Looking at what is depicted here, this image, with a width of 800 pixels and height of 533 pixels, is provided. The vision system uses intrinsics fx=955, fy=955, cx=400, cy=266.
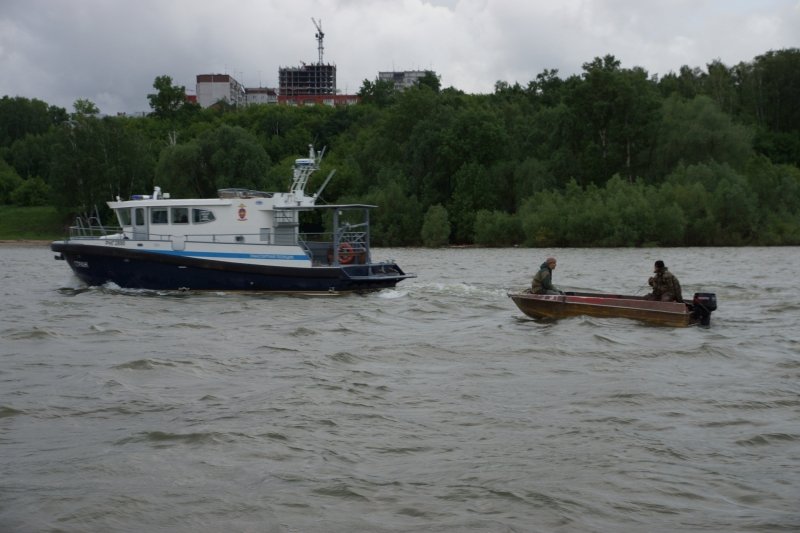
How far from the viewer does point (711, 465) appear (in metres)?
11.1

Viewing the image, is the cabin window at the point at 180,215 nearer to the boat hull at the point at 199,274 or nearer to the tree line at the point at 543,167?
the boat hull at the point at 199,274

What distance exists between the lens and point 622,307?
2358 centimetres

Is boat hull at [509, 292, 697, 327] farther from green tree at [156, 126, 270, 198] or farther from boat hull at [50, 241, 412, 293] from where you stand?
green tree at [156, 126, 270, 198]

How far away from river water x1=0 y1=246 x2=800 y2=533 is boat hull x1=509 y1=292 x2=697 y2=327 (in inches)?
12.9

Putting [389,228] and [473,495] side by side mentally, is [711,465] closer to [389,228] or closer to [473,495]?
[473,495]

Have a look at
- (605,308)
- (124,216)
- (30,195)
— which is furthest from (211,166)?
(605,308)

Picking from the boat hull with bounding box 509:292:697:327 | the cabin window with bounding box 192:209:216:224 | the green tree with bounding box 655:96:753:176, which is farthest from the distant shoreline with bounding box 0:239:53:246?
the boat hull with bounding box 509:292:697:327

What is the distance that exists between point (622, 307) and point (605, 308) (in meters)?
0.42

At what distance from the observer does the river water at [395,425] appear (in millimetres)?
9586

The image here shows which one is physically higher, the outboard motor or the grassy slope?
the grassy slope

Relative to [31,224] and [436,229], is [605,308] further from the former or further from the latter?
[31,224]

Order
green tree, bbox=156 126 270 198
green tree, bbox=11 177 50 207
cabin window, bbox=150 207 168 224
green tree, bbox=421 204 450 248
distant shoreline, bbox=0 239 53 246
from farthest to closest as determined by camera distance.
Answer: green tree, bbox=11 177 50 207 < distant shoreline, bbox=0 239 53 246 < green tree, bbox=156 126 270 198 < green tree, bbox=421 204 450 248 < cabin window, bbox=150 207 168 224

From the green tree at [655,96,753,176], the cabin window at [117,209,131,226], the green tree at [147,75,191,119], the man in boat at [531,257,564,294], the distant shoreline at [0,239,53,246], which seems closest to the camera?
the man in boat at [531,257,564,294]

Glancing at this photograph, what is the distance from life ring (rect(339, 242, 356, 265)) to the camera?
31984 millimetres
